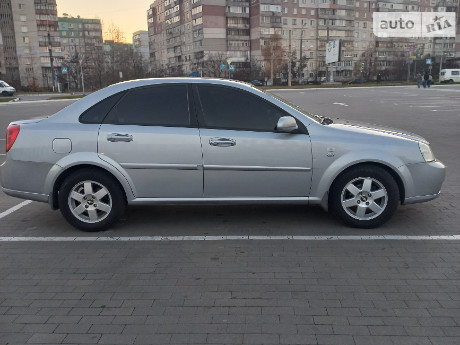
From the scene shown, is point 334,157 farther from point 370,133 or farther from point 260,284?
point 260,284

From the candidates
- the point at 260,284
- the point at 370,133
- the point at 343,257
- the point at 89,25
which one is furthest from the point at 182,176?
the point at 89,25

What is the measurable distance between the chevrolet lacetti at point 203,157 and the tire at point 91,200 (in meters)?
0.01

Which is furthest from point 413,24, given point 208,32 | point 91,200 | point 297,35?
point 91,200

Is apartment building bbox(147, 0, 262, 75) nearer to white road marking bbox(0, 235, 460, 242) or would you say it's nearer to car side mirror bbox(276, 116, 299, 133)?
car side mirror bbox(276, 116, 299, 133)

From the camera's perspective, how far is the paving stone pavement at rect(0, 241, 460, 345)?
9.03 feet

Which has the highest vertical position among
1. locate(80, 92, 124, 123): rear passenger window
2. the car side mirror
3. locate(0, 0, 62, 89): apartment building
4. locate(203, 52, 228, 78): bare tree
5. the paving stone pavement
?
locate(0, 0, 62, 89): apartment building

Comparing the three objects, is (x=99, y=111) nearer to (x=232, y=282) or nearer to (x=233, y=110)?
(x=233, y=110)

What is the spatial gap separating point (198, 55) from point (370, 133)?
9351cm

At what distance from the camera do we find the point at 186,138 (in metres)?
4.42

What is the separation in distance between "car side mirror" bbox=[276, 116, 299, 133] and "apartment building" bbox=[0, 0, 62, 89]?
9363 centimetres

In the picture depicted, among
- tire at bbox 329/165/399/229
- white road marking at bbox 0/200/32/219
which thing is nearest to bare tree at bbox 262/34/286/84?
white road marking at bbox 0/200/32/219

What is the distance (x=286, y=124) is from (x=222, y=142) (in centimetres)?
71

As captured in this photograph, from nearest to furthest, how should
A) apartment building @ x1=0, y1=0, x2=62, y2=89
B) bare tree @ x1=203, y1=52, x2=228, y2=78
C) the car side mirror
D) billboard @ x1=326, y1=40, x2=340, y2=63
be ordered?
the car side mirror → billboard @ x1=326, y1=40, x2=340, y2=63 → bare tree @ x1=203, y1=52, x2=228, y2=78 → apartment building @ x1=0, y1=0, x2=62, y2=89

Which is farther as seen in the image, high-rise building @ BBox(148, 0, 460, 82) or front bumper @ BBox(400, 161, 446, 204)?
high-rise building @ BBox(148, 0, 460, 82)
